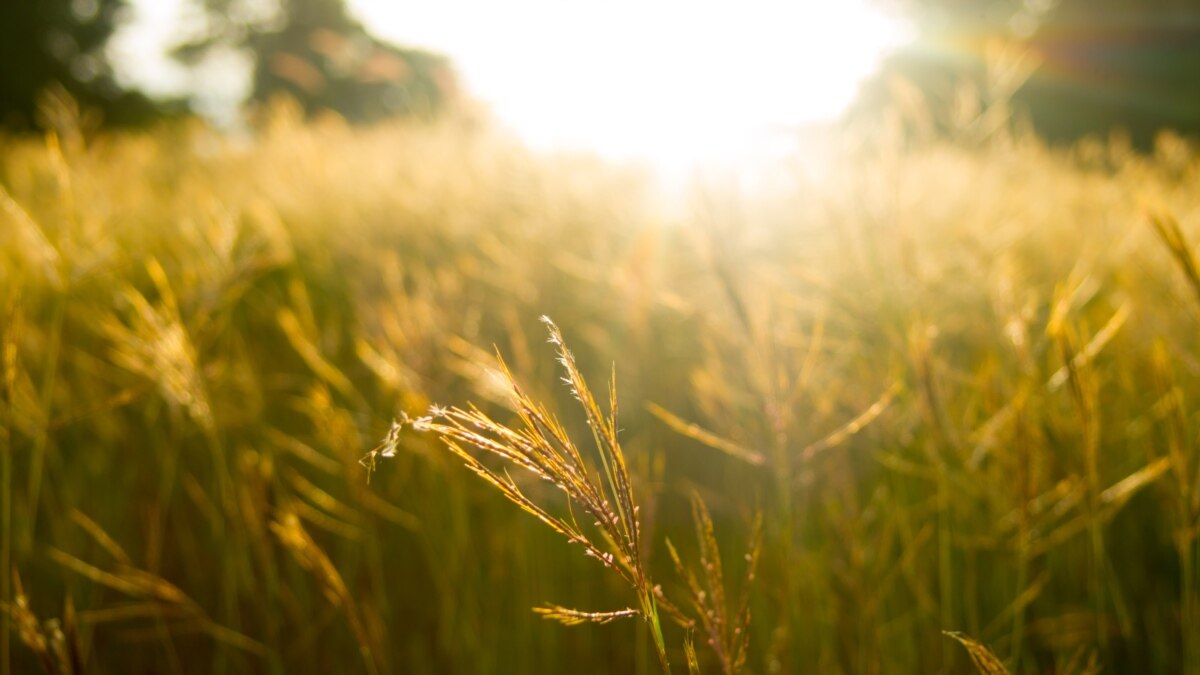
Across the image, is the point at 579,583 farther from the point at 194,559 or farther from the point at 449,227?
the point at 449,227

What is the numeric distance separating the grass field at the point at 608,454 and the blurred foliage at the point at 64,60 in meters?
16.6

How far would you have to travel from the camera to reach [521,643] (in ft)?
4.14

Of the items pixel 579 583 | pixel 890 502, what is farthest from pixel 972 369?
pixel 579 583

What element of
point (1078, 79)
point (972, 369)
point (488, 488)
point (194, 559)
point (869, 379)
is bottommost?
point (194, 559)

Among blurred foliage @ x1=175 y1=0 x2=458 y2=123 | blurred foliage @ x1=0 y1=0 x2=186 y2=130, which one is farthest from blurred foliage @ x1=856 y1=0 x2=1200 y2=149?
blurred foliage @ x1=0 y1=0 x2=186 y2=130

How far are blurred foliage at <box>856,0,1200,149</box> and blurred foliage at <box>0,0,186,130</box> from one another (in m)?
15.4

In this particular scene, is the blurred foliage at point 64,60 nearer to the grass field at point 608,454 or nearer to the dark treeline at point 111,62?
the dark treeline at point 111,62

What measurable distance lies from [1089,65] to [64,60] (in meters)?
21.6

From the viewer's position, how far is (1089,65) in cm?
1491

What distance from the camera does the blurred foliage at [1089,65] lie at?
42.0ft

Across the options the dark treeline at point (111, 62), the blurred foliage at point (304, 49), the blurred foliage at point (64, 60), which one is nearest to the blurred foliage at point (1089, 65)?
the dark treeline at point (111, 62)

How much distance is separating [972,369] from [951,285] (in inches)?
7.7

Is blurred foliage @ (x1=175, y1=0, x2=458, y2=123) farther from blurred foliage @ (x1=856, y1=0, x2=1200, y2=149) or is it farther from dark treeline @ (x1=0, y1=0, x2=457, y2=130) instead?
blurred foliage @ (x1=856, y1=0, x2=1200, y2=149)

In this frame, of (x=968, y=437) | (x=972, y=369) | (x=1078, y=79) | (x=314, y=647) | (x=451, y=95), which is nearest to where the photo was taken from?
(x=968, y=437)
